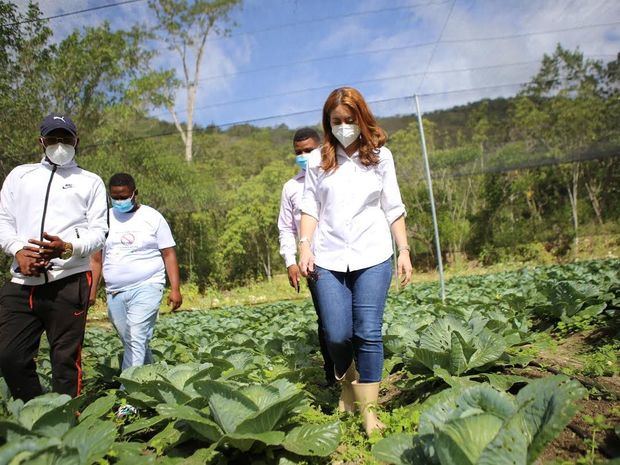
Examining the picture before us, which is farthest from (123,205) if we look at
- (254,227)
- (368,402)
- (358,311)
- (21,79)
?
(254,227)

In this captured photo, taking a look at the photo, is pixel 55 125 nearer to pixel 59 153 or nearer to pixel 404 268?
pixel 59 153

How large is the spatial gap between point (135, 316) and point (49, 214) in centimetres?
91

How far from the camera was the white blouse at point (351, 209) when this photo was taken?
7.89ft

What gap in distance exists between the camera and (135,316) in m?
3.22

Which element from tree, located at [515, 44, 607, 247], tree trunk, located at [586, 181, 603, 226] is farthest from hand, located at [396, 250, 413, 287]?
tree trunk, located at [586, 181, 603, 226]

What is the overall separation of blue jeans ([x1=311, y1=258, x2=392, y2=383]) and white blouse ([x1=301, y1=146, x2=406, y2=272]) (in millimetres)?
56

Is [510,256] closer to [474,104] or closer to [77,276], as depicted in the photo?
[474,104]

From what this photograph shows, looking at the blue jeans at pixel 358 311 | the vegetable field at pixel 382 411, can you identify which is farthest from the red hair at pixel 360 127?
the vegetable field at pixel 382 411

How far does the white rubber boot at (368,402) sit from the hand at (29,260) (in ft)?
5.34

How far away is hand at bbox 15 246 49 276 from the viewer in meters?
2.40

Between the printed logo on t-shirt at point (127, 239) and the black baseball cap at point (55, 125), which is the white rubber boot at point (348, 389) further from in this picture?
the black baseball cap at point (55, 125)

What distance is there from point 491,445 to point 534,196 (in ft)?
50.4

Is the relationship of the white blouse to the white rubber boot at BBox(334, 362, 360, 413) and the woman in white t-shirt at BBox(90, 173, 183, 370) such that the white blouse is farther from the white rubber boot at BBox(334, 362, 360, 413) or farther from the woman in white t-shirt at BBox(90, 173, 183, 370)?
the woman in white t-shirt at BBox(90, 173, 183, 370)

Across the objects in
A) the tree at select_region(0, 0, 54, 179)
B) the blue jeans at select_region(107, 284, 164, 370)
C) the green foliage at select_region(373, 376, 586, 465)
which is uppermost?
the tree at select_region(0, 0, 54, 179)
